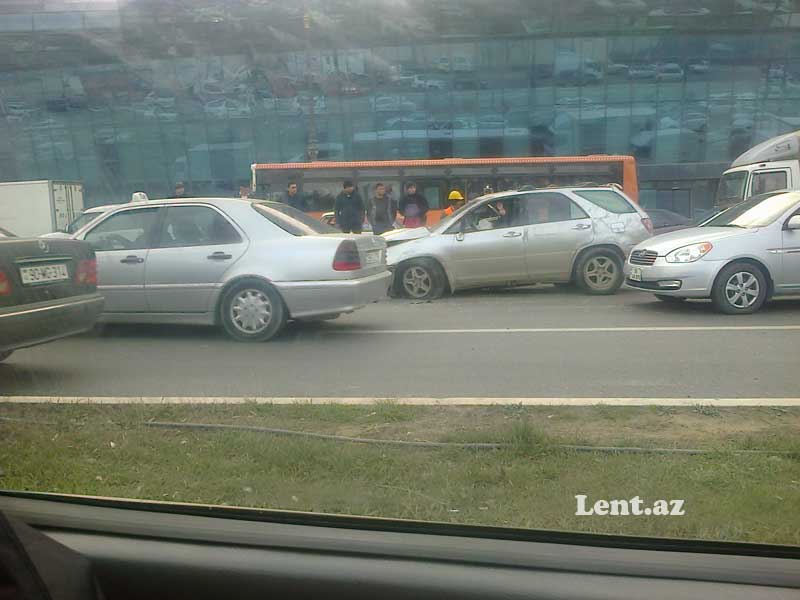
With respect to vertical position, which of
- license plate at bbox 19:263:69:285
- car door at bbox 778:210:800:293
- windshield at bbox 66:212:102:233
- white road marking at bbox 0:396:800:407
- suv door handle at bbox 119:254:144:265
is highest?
windshield at bbox 66:212:102:233

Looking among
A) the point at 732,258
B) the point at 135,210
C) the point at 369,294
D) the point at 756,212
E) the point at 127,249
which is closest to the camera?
the point at 127,249

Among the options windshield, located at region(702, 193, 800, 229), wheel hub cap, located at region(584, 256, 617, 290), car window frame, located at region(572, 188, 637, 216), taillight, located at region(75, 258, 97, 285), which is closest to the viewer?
taillight, located at region(75, 258, 97, 285)

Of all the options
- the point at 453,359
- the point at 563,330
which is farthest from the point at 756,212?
the point at 453,359

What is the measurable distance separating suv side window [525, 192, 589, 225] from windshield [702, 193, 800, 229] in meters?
2.25

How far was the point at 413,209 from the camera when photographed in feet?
42.4

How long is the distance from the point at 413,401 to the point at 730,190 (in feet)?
23.4

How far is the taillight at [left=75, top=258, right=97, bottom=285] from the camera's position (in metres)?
4.49

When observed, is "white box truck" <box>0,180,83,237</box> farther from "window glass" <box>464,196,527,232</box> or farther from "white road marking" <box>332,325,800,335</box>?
"window glass" <box>464,196,527,232</box>

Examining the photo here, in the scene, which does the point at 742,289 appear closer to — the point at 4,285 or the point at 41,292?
the point at 41,292

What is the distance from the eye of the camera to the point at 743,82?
13.0 ft

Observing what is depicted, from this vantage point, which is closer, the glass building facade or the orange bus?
the glass building facade

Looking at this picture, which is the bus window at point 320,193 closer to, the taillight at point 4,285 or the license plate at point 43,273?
the license plate at point 43,273

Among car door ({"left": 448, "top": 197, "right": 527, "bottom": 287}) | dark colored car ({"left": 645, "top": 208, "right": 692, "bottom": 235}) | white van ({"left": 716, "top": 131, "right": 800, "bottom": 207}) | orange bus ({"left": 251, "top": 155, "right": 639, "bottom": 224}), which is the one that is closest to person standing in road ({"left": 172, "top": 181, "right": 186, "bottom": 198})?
orange bus ({"left": 251, "top": 155, "right": 639, "bottom": 224})

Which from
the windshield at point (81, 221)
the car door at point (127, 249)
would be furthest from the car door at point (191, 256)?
the windshield at point (81, 221)
